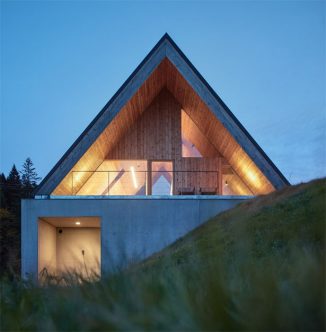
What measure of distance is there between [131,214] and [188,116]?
5.02 m

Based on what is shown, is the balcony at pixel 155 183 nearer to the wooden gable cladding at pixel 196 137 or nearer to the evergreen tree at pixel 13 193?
the wooden gable cladding at pixel 196 137

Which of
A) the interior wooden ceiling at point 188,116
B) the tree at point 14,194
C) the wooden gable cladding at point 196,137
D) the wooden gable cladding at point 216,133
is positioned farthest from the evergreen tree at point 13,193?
the wooden gable cladding at point 216,133

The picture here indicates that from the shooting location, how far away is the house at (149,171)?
36.3 feet

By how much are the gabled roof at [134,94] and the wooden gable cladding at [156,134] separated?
2.91 m

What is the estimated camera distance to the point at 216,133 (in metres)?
13.1

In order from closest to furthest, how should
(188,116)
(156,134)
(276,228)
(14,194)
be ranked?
(276,228) → (156,134) → (188,116) → (14,194)

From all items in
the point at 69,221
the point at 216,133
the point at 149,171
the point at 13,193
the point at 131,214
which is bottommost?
the point at 69,221

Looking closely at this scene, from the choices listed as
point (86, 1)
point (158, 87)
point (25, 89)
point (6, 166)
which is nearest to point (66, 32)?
point (86, 1)

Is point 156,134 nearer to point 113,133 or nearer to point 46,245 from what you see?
point 113,133

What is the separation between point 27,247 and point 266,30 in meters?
87.4

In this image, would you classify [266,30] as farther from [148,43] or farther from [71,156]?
[71,156]

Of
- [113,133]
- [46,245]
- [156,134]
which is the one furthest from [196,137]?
[46,245]

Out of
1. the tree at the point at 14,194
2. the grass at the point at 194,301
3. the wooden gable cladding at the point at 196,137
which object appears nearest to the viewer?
the grass at the point at 194,301

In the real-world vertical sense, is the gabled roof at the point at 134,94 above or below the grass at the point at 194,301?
above
